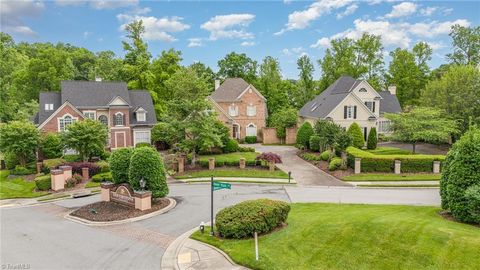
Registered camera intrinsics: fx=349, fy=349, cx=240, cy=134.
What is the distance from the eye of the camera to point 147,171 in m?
19.8

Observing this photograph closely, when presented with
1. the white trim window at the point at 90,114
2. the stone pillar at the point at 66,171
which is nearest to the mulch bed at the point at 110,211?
the stone pillar at the point at 66,171

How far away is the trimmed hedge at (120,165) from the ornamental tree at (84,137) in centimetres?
1116

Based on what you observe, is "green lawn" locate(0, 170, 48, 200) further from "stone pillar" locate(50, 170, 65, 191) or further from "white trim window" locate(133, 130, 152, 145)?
"white trim window" locate(133, 130, 152, 145)

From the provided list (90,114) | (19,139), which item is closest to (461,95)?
(90,114)

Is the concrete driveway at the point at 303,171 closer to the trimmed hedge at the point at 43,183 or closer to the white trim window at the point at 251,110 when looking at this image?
the white trim window at the point at 251,110

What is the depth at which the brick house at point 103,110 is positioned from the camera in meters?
36.8

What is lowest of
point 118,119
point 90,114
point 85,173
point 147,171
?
point 85,173

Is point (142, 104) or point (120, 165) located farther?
point (142, 104)

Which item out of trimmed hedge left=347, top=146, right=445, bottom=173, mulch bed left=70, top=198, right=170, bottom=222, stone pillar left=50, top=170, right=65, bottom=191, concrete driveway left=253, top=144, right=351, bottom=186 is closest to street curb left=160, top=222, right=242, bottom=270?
mulch bed left=70, top=198, right=170, bottom=222

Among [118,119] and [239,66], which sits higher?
[239,66]

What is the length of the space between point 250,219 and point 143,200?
801 cm

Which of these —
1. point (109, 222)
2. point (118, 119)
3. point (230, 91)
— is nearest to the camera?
point (109, 222)

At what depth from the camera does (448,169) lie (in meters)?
15.5

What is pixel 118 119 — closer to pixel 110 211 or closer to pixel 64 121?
pixel 64 121
